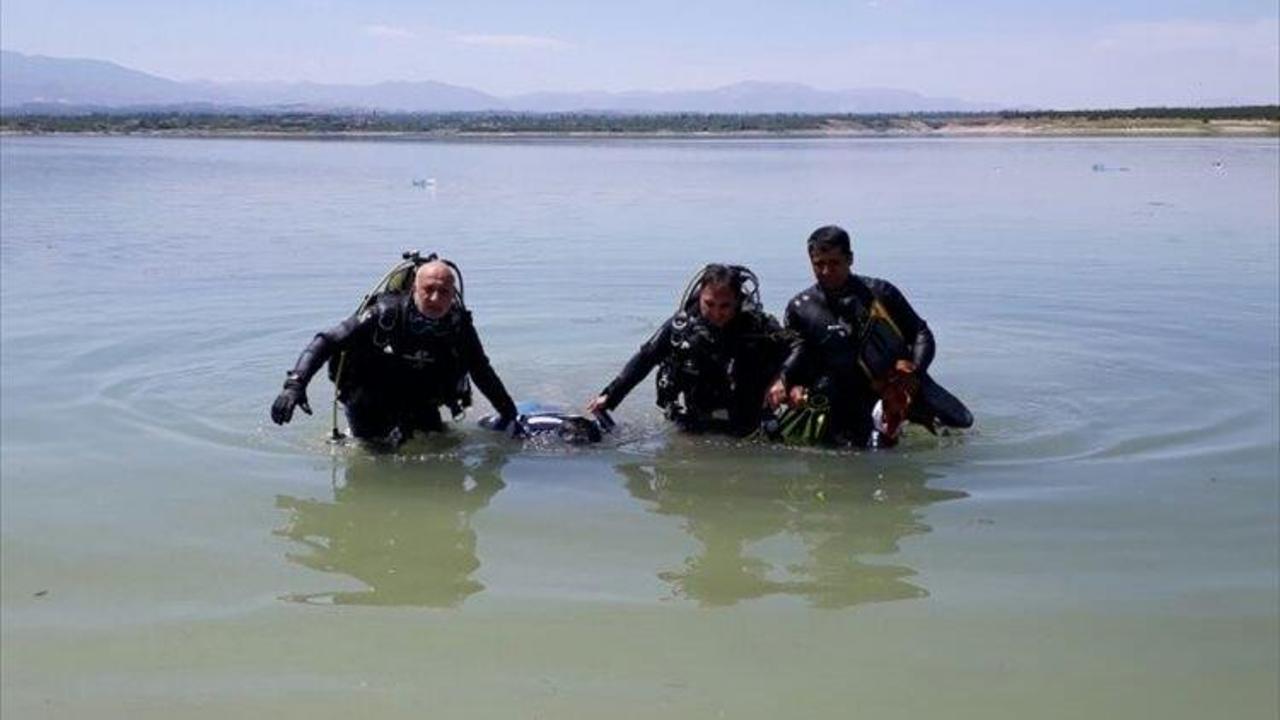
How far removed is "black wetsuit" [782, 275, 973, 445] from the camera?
7680mm

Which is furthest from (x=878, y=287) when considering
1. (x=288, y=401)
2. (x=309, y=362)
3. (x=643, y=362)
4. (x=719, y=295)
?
(x=288, y=401)

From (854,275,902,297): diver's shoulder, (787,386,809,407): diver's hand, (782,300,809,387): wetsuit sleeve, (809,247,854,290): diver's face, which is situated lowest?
(787,386,809,407): diver's hand

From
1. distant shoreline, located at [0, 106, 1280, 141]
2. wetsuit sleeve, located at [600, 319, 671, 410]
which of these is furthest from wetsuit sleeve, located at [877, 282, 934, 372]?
distant shoreline, located at [0, 106, 1280, 141]

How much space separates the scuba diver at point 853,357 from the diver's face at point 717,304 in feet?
1.17

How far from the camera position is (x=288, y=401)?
7105 millimetres

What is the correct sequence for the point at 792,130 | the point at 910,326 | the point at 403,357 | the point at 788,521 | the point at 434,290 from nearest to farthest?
1. the point at 788,521
2. the point at 434,290
3. the point at 403,357
4. the point at 910,326
5. the point at 792,130

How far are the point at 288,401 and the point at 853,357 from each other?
301 centimetres

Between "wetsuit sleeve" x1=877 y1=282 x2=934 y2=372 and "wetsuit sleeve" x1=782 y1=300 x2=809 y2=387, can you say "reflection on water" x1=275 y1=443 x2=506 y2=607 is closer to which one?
"wetsuit sleeve" x1=782 y1=300 x2=809 y2=387

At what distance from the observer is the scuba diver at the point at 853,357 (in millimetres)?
7676

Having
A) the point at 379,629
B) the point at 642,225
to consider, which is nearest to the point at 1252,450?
the point at 379,629

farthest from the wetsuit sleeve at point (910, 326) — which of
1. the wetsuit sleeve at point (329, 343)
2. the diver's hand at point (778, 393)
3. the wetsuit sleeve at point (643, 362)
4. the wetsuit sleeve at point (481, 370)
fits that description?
the wetsuit sleeve at point (329, 343)

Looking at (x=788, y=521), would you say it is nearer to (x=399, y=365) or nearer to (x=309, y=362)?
(x=399, y=365)

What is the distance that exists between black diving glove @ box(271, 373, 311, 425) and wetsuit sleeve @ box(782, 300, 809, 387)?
8.53 ft

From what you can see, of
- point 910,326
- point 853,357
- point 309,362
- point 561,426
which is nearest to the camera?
point 309,362
